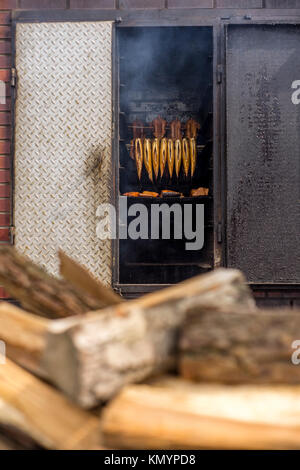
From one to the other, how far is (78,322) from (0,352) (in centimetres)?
43

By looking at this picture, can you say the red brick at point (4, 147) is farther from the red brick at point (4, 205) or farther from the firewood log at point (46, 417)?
the firewood log at point (46, 417)

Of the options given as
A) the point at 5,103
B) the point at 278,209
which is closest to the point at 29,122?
the point at 5,103

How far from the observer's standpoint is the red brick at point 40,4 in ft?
10.4

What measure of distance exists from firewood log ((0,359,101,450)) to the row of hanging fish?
8.68 ft

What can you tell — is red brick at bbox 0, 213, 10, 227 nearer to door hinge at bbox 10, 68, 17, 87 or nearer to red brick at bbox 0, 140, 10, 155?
red brick at bbox 0, 140, 10, 155

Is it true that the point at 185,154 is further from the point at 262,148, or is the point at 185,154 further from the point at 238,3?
the point at 238,3

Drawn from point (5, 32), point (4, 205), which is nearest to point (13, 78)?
point (5, 32)

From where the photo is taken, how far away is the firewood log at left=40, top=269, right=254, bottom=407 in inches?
33.4

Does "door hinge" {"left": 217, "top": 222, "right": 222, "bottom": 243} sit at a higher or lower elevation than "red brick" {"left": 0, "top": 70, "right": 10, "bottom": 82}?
lower

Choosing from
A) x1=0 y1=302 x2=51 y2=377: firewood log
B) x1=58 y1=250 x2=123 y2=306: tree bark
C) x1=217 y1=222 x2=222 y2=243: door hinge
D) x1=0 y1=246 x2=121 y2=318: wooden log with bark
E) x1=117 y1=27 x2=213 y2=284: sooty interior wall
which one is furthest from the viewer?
x1=117 y1=27 x2=213 y2=284: sooty interior wall

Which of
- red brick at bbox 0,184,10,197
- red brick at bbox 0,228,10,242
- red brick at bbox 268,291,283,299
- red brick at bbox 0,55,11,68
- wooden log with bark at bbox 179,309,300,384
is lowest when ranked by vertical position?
red brick at bbox 268,291,283,299

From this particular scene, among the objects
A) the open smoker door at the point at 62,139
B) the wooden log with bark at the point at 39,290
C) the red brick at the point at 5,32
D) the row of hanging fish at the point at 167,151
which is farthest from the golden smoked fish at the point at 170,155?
the wooden log with bark at the point at 39,290

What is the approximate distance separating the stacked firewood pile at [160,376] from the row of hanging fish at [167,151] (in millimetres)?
2529

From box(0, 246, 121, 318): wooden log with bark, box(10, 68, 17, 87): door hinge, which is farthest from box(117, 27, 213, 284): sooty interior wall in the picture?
box(0, 246, 121, 318): wooden log with bark
